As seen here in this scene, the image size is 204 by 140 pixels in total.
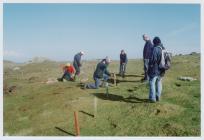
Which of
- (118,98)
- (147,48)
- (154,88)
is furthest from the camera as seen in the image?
(147,48)

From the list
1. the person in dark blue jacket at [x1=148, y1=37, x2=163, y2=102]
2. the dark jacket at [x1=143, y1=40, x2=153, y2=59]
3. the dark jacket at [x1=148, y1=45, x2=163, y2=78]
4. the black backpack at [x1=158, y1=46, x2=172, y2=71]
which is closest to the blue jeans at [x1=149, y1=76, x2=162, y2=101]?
the person in dark blue jacket at [x1=148, y1=37, x2=163, y2=102]

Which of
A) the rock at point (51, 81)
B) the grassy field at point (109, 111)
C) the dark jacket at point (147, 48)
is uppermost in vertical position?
the dark jacket at point (147, 48)

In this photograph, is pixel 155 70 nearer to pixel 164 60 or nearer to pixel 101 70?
pixel 164 60

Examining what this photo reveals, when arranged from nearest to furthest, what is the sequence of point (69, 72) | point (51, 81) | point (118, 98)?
point (118, 98), point (69, 72), point (51, 81)

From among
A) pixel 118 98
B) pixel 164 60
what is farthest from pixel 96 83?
pixel 164 60

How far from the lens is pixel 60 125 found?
11.9 meters

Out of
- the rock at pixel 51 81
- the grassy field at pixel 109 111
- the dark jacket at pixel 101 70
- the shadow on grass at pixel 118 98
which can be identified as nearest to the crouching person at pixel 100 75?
the dark jacket at pixel 101 70

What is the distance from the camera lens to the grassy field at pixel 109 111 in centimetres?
1127

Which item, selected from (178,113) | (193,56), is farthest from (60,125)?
(193,56)

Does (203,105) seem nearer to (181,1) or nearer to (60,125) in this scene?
(181,1)

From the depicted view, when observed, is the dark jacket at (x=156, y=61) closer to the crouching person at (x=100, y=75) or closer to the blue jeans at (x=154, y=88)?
the blue jeans at (x=154, y=88)

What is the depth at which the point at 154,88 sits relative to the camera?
12469mm

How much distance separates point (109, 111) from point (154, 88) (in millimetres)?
1705

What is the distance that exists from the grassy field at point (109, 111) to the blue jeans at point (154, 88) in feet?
0.97
